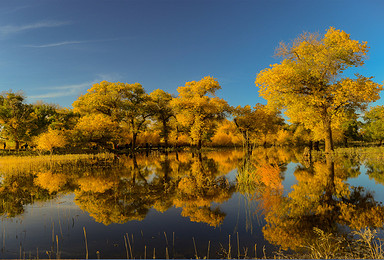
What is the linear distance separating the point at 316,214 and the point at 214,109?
36611mm

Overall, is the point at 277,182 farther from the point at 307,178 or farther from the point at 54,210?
the point at 54,210

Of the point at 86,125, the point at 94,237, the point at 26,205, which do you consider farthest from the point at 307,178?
the point at 86,125

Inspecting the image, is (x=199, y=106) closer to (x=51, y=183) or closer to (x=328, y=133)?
(x=328, y=133)

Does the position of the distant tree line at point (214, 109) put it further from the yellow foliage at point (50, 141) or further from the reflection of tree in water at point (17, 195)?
the reflection of tree in water at point (17, 195)

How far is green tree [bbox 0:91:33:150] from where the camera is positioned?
41.9 m

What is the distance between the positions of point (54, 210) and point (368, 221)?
8913 mm

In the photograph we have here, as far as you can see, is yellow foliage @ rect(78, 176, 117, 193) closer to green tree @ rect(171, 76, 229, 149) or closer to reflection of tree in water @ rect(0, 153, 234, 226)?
reflection of tree in water @ rect(0, 153, 234, 226)

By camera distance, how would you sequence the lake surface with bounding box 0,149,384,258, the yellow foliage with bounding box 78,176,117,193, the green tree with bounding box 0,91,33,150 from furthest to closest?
the green tree with bounding box 0,91,33,150
the yellow foliage with bounding box 78,176,117,193
the lake surface with bounding box 0,149,384,258

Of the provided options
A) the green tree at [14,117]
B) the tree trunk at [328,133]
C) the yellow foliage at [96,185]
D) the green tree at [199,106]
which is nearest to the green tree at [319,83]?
the tree trunk at [328,133]

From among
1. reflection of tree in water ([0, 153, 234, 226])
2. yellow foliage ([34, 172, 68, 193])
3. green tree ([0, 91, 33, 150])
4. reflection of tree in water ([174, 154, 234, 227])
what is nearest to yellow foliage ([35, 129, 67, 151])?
green tree ([0, 91, 33, 150])

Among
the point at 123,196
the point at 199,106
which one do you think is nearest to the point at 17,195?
the point at 123,196

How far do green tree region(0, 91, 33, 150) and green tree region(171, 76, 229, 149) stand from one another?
87.4 ft

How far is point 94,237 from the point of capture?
543cm

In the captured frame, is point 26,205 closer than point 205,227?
No
